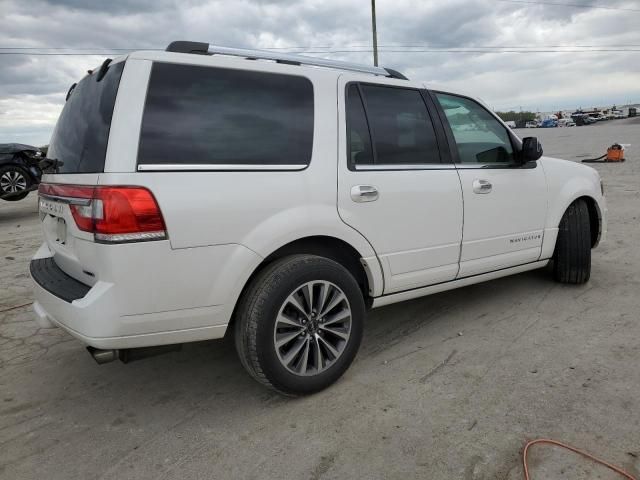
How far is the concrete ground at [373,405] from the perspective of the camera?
7.60ft

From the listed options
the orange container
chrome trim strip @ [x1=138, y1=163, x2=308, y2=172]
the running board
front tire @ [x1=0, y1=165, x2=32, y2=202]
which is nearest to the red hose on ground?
the running board

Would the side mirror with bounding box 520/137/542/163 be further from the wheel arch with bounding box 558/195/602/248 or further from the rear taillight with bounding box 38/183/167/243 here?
the rear taillight with bounding box 38/183/167/243

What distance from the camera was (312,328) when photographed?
283 cm

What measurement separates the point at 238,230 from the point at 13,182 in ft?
32.3

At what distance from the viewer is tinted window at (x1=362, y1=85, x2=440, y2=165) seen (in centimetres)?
318

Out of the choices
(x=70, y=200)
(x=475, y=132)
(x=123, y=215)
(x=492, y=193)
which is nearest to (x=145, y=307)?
(x=123, y=215)

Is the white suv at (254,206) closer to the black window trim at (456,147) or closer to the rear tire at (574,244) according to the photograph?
the black window trim at (456,147)

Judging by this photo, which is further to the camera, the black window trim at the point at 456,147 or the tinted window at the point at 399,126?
the black window trim at the point at 456,147

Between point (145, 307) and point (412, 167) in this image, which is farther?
point (412, 167)

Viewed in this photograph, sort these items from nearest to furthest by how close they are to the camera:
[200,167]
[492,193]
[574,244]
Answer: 1. [200,167]
2. [492,193]
3. [574,244]

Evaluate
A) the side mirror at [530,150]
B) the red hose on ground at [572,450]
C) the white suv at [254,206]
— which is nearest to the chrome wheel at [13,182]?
the white suv at [254,206]

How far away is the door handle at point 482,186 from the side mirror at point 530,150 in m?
0.50

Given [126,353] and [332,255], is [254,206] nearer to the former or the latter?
[332,255]

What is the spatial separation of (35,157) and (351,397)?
10.4 metres
